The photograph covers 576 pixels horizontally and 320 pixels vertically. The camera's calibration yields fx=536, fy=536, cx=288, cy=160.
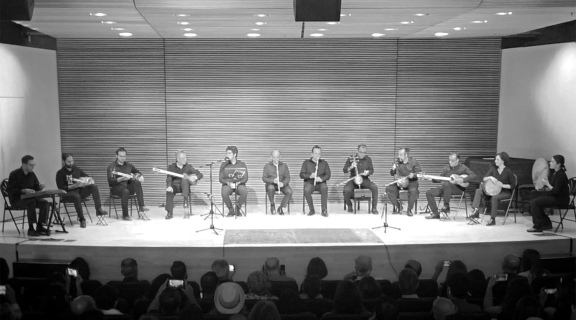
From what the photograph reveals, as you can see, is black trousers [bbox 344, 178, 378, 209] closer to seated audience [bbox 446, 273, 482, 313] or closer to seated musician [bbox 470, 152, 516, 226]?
seated musician [bbox 470, 152, 516, 226]

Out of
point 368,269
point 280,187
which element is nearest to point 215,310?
point 368,269

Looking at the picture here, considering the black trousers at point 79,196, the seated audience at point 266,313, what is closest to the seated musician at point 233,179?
the black trousers at point 79,196

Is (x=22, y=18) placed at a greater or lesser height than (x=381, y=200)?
greater

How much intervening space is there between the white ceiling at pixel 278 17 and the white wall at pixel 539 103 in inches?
30.7

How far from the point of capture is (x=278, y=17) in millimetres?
7602

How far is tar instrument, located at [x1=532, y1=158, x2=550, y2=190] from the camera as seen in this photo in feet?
28.2

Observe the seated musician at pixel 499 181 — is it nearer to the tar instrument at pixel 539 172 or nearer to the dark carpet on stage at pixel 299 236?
the tar instrument at pixel 539 172

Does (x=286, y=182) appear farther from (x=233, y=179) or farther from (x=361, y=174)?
(x=361, y=174)

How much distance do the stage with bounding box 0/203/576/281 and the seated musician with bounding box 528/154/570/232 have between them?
267 mm

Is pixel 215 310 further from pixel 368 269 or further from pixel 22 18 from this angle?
pixel 22 18

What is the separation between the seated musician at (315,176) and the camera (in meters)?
9.65

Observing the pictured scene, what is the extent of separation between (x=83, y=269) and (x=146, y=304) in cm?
191

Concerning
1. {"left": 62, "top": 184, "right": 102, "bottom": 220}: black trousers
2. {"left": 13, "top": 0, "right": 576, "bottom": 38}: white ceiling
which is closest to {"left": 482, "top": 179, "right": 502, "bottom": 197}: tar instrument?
{"left": 13, "top": 0, "right": 576, "bottom": 38}: white ceiling

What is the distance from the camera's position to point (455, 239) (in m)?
7.57
